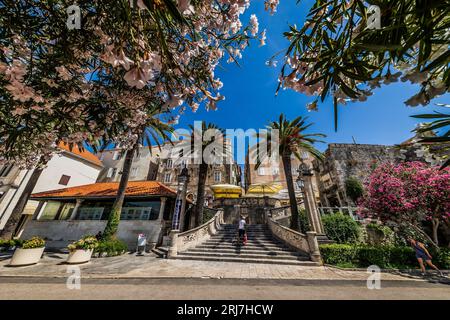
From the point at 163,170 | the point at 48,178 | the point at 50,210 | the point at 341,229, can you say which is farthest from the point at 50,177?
the point at 341,229

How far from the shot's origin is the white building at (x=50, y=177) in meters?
18.9

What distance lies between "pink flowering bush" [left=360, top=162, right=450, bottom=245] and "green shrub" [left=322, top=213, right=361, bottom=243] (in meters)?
1.49

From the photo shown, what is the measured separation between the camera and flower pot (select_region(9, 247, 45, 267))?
27.3 feet

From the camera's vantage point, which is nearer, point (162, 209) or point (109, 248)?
point (109, 248)

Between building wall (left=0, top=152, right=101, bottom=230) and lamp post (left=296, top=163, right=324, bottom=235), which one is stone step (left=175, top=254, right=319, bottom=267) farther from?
building wall (left=0, top=152, right=101, bottom=230)

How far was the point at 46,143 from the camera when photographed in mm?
5609

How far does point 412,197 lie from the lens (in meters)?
10.6

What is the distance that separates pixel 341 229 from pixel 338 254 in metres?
3.80

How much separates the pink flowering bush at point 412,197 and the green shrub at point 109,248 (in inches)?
684

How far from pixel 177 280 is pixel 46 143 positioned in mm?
6558

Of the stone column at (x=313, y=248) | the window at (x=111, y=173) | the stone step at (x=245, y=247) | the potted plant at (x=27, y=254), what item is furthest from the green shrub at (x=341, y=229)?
the window at (x=111, y=173)

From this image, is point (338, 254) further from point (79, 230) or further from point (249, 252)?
point (79, 230)

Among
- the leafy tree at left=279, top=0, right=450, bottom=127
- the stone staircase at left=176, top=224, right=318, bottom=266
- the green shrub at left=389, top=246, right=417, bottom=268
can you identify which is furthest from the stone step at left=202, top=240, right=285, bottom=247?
the leafy tree at left=279, top=0, right=450, bottom=127

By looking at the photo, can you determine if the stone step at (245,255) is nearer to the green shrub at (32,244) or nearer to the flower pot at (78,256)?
the flower pot at (78,256)
